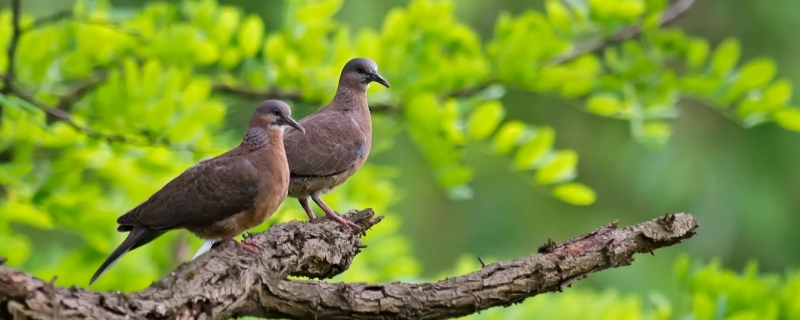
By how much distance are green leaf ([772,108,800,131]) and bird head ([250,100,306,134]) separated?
291cm

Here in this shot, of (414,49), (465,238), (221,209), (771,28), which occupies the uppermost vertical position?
(771,28)

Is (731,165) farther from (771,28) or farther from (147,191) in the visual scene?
(147,191)

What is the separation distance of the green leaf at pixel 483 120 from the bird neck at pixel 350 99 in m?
1.05

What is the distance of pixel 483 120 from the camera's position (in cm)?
522

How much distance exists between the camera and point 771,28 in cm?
1333

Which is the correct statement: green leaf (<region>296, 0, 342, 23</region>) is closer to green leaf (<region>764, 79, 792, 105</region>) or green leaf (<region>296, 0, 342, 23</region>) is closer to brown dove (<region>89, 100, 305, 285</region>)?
brown dove (<region>89, 100, 305, 285</region>)

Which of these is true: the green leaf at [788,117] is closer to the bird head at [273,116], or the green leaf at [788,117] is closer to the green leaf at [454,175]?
the green leaf at [454,175]

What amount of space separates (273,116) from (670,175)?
1126cm

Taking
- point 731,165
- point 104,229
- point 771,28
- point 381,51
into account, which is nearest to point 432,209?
point 731,165

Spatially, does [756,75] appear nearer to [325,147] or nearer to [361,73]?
[361,73]

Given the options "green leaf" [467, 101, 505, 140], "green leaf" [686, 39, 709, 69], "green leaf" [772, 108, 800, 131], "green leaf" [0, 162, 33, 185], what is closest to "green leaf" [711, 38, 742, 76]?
"green leaf" [686, 39, 709, 69]

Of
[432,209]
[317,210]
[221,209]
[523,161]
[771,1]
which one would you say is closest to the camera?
[221,209]

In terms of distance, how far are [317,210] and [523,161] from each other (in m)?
1.29

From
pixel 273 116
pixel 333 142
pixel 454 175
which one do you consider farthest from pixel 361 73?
pixel 454 175
